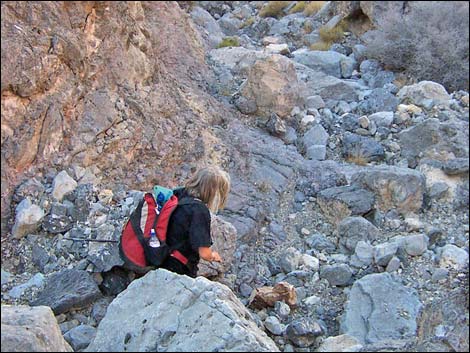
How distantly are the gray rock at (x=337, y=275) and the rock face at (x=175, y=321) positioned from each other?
208cm

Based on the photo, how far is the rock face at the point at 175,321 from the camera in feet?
10.9

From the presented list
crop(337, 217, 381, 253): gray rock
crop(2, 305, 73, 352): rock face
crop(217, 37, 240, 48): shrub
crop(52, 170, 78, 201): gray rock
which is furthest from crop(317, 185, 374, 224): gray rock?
crop(217, 37, 240, 48): shrub

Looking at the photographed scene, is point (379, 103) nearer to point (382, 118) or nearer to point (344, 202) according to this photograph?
point (382, 118)

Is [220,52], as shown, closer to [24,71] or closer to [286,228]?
[286,228]

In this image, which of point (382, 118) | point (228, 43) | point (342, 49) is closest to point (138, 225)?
point (382, 118)

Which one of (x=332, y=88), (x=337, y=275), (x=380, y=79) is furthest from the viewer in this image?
(x=380, y=79)

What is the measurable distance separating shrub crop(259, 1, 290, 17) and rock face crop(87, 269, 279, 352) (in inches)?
483

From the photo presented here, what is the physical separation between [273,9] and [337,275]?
10.7 metres

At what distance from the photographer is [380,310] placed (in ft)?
16.6

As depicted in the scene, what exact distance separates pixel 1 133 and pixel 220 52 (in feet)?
16.7

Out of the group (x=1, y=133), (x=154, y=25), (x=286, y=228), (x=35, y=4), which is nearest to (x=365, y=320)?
(x=286, y=228)

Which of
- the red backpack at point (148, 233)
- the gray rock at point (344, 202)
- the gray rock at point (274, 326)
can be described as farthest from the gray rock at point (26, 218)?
the gray rock at point (344, 202)

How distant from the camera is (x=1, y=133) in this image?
16.9ft

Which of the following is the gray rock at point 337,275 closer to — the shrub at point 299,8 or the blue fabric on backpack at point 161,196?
the blue fabric on backpack at point 161,196
